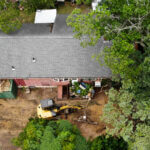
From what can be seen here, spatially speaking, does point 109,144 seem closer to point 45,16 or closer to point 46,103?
point 46,103

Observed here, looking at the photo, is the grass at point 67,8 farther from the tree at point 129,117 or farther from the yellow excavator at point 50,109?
the tree at point 129,117

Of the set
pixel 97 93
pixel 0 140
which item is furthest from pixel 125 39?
pixel 0 140

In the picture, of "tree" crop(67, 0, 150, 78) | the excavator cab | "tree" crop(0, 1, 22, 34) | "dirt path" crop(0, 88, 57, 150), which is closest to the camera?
"tree" crop(67, 0, 150, 78)

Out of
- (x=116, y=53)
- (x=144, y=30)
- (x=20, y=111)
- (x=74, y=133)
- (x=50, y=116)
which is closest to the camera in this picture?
(x=116, y=53)

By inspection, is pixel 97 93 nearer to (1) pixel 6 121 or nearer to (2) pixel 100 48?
(2) pixel 100 48

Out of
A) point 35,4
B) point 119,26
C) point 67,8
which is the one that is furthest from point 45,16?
point 119,26

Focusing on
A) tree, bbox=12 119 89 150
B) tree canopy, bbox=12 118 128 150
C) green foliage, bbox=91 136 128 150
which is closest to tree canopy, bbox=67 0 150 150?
green foliage, bbox=91 136 128 150

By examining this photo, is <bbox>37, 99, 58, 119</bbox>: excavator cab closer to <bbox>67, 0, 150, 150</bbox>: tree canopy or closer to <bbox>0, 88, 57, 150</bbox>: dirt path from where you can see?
<bbox>0, 88, 57, 150</bbox>: dirt path

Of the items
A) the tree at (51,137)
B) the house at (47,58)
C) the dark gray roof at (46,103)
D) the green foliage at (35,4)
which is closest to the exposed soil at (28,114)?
the dark gray roof at (46,103)
